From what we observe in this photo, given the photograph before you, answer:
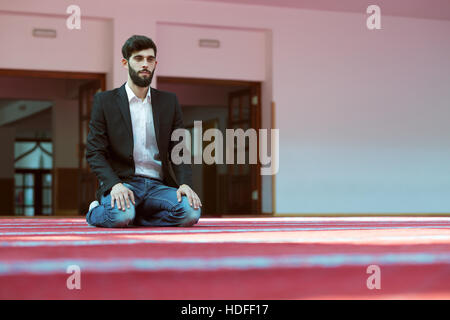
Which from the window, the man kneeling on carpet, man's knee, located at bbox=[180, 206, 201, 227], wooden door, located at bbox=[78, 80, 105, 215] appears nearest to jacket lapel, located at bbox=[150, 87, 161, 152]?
the man kneeling on carpet

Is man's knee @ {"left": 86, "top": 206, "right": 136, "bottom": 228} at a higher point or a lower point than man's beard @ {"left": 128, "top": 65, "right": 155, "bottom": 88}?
lower

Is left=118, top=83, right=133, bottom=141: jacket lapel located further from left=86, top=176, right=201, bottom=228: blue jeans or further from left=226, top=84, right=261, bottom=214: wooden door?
left=226, top=84, right=261, bottom=214: wooden door

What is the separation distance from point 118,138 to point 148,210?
0.34 metres

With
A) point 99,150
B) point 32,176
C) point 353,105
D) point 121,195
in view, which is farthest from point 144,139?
point 32,176

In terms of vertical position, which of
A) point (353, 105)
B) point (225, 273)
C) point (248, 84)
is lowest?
point (225, 273)

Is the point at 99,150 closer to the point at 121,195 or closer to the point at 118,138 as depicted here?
the point at 118,138

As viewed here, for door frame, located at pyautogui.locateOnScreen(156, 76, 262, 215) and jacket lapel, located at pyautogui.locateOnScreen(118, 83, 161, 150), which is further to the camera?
door frame, located at pyautogui.locateOnScreen(156, 76, 262, 215)

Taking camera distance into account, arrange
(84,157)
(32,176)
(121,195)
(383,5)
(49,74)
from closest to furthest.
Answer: (121,195) → (49,74) → (84,157) → (383,5) → (32,176)

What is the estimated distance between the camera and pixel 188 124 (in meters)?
13.7

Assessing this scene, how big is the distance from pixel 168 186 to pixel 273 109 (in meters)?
4.76

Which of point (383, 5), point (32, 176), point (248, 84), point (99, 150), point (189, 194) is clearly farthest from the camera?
point (32, 176)

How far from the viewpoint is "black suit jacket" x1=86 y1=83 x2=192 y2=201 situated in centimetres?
278

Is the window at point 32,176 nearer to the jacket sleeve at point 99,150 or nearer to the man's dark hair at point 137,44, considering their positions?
the jacket sleeve at point 99,150

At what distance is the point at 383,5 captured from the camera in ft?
25.0
